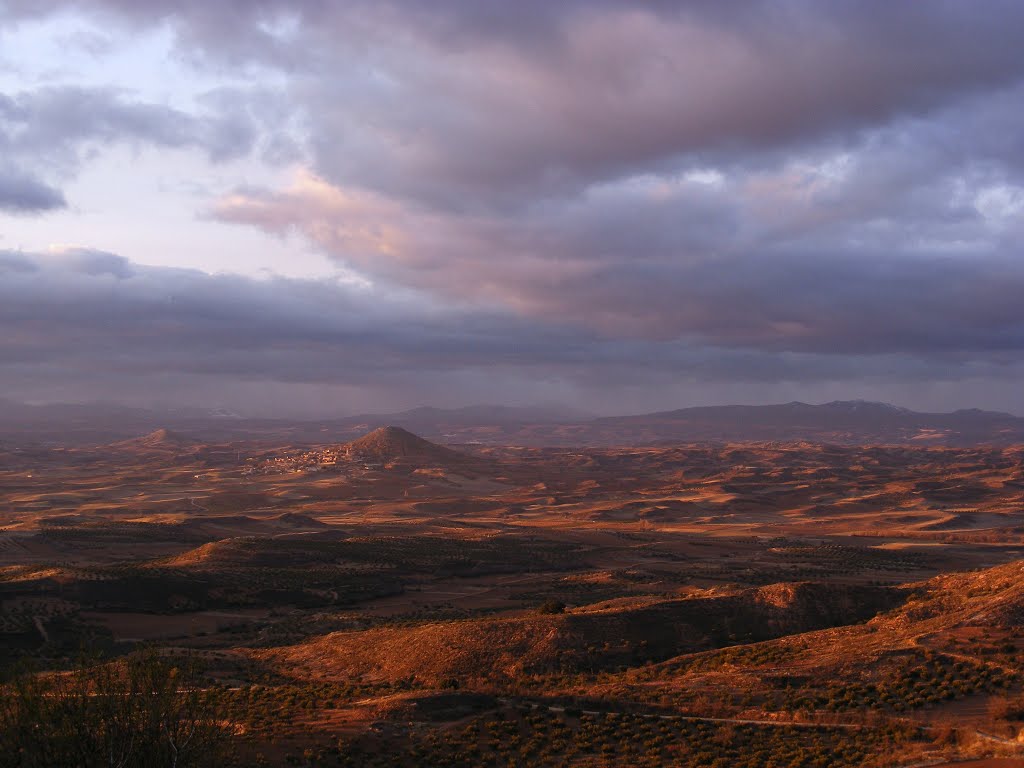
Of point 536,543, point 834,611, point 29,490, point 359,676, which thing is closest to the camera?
point 359,676

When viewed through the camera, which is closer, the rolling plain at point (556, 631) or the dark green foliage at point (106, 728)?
the dark green foliage at point (106, 728)

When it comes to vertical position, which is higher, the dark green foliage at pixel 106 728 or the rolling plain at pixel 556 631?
the dark green foliage at pixel 106 728

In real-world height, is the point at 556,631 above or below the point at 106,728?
below

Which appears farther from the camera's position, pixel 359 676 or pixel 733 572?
pixel 733 572

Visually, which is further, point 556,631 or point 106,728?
point 556,631

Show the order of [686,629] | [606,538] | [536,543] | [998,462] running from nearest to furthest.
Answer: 1. [686,629]
2. [536,543]
3. [606,538]
4. [998,462]

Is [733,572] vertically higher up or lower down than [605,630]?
lower down

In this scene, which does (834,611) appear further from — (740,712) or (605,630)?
(740,712)

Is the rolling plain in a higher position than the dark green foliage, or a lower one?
lower

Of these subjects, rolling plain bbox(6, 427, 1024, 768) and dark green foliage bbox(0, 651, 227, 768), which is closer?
dark green foliage bbox(0, 651, 227, 768)

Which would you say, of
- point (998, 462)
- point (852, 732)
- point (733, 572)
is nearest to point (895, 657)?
point (852, 732)

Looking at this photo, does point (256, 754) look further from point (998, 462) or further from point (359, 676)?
point (998, 462)
